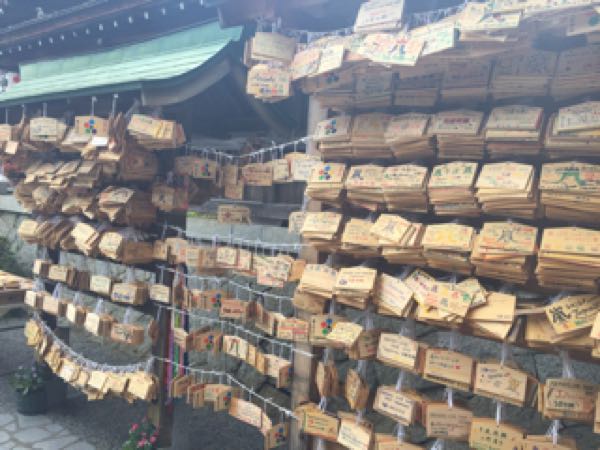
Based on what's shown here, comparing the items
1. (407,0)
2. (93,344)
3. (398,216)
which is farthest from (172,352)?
(93,344)

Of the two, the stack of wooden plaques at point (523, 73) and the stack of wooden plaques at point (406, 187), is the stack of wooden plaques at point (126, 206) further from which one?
the stack of wooden plaques at point (523, 73)

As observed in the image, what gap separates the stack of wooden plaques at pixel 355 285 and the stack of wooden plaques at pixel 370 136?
82cm

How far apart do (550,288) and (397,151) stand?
4.11 ft

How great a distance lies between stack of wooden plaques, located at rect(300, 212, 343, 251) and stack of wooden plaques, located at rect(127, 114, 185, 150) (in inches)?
62.9

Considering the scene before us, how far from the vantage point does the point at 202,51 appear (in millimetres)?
4605

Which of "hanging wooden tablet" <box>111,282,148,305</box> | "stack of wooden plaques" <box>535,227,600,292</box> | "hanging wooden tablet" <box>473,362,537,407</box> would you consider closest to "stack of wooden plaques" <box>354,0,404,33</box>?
"stack of wooden plaques" <box>535,227,600,292</box>

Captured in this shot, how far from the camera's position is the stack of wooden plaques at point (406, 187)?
2.97m

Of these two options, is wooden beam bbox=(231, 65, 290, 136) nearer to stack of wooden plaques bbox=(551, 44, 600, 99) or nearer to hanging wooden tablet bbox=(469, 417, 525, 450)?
stack of wooden plaques bbox=(551, 44, 600, 99)

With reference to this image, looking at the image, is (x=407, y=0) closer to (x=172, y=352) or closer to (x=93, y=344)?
Result: (x=172, y=352)

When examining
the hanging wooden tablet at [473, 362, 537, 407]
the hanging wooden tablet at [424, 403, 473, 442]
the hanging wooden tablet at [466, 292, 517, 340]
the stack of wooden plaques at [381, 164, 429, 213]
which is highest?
the stack of wooden plaques at [381, 164, 429, 213]

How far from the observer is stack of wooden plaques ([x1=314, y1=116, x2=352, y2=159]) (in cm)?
339

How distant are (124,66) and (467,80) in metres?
4.04

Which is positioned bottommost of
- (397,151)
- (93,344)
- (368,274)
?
(93,344)

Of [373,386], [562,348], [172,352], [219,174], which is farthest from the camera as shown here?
[373,386]
